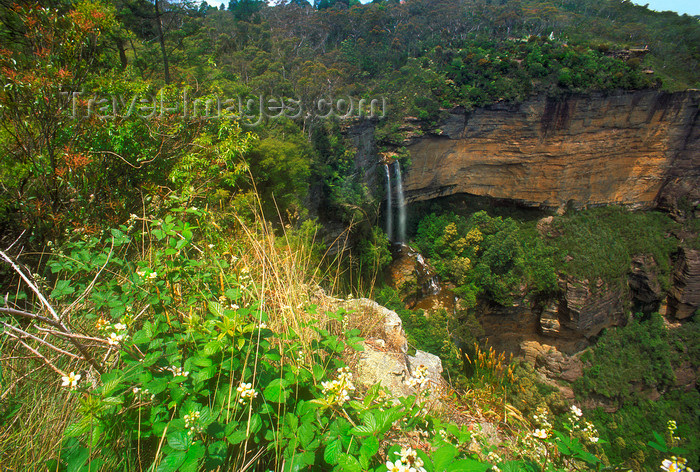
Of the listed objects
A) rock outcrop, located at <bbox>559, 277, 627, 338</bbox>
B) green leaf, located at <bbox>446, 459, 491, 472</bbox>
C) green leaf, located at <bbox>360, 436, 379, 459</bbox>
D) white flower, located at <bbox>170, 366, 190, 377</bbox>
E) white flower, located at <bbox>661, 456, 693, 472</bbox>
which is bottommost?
rock outcrop, located at <bbox>559, 277, 627, 338</bbox>

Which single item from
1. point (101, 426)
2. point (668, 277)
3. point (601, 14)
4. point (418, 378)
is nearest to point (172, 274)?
point (101, 426)

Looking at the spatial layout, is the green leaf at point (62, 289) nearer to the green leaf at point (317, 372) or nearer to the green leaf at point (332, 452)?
the green leaf at point (317, 372)

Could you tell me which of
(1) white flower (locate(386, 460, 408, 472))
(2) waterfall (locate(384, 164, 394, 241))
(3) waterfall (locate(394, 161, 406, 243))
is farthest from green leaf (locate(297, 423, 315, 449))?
(3) waterfall (locate(394, 161, 406, 243))

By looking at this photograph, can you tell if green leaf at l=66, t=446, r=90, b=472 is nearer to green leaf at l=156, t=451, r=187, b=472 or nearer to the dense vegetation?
the dense vegetation

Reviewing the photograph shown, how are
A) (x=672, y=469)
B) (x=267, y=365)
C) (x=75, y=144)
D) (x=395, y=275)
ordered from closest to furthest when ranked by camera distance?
(x=672, y=469) < (x=267, y=365) < (x=75, y=144) < (x=395, y=275)

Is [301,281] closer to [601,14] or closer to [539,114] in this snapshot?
Result: [539,114]

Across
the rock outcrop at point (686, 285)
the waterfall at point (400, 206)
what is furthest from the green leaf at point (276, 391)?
the rock outcrop at point (686, 285)

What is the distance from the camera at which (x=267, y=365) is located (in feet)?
3.67

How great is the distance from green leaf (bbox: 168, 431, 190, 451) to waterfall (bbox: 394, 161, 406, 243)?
54.4ft

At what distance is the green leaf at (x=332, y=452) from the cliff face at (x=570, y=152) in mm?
17140

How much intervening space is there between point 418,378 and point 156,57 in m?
11.8

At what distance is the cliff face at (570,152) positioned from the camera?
17.1m

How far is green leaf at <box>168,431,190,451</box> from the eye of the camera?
2.69 ft

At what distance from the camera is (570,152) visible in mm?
17859
